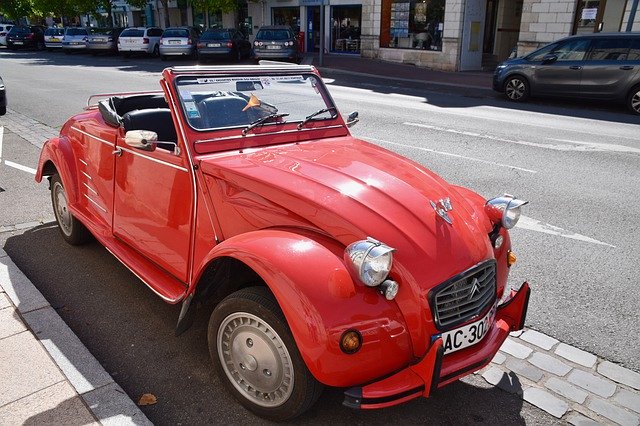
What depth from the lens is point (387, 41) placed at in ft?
84.0

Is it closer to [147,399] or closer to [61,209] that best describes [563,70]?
[61,209]

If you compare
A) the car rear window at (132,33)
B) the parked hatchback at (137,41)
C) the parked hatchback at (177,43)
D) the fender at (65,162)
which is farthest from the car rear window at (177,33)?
the fender at (65,162)

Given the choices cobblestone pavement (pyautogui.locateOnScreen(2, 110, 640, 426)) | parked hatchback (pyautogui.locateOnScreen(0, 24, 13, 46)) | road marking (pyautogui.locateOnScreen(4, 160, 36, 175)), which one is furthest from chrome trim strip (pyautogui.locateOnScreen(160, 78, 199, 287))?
parked hatchback (pyautogui.locateOnScreen(0, 24, 13, 46))

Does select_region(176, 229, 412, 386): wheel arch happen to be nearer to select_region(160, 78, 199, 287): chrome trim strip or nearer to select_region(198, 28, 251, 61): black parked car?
select_region(160, 78, 199, 287): chrome trim strip

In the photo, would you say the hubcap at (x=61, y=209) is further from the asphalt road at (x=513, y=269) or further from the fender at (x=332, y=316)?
the fender at (x=332, y=316)

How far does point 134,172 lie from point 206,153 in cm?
81

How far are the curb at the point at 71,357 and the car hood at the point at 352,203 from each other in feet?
3.62

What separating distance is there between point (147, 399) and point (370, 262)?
163 cm

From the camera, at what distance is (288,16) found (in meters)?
32.4

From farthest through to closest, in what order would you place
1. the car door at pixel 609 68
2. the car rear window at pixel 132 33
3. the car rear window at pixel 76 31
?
the car rear window at pixel 76 31
the car rear window at pixel 132 33
the car door at pixel 609 68

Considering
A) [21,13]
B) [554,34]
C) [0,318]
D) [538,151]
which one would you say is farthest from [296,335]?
[21,13]

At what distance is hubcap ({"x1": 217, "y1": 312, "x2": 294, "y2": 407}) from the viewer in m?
2.65

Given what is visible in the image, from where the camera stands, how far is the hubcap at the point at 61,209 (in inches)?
197

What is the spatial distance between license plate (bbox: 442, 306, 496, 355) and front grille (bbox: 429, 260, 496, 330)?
0.13 ft
